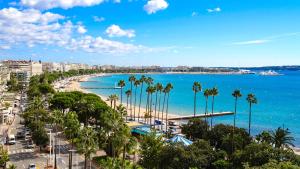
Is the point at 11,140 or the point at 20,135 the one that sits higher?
the point at 11,140

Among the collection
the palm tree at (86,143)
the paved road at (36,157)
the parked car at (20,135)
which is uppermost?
the palm tree at (86,143)

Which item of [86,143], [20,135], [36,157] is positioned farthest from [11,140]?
[86,143]

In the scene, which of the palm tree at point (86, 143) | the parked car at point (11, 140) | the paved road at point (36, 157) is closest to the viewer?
the palm tree at point (86, 143)

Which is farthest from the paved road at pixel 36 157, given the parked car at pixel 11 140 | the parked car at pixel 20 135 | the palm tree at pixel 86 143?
the palm tree at pixel 86 143

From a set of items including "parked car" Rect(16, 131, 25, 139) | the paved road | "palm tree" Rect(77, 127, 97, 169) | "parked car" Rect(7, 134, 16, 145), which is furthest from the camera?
"parked car" Rect(16, 131, 25, 139)

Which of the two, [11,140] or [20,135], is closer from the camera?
[11,140]

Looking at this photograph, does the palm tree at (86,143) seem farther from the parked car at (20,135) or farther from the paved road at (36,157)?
the parked car at (20,135)

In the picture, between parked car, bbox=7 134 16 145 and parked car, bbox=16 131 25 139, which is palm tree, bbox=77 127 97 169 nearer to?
parked car, bbox=7 134 16 145

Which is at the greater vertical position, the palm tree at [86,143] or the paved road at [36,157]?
the palm tree at [86,143]

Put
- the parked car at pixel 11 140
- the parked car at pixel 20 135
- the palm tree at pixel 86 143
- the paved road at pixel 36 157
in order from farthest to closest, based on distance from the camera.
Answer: the parked car at pixel 20 135
the parked car at pixel 11 140
the paved road at pixel 36 157
the palm tree at pixel 86 143

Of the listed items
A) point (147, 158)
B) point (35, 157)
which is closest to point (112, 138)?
point (147, 158)

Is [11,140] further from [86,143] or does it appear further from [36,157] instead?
[86,143]

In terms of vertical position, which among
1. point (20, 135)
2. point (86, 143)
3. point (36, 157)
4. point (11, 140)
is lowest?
point (36, 157)

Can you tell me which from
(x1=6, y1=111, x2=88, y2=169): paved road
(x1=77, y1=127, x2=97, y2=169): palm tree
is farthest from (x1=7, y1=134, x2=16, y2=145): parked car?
(x1=77, y1=127, x2=97, y2=169): palm tree
